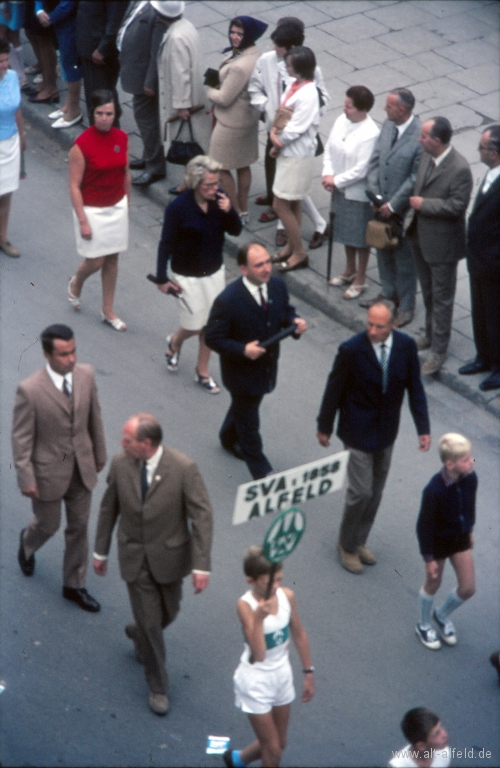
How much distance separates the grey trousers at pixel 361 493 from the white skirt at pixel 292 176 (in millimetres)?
3530

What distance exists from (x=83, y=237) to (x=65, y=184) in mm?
2693

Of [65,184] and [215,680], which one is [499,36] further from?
[215,680]

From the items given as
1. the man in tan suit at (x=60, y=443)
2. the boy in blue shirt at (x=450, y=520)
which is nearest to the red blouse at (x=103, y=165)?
the man in tan suit at (x=60, y=443)

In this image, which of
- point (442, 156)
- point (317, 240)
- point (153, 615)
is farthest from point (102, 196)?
point (153, 615)

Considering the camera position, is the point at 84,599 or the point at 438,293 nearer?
the point at 84,599

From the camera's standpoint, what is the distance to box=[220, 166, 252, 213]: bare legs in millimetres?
11023

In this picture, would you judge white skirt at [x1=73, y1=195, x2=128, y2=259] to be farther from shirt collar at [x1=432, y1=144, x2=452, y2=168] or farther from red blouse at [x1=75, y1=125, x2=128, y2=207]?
shirt collar at [x1=432, y1=144, x2=452, y2=168]

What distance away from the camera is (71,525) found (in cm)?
707

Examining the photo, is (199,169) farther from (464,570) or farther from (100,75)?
(100,75)

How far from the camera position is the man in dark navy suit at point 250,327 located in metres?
7.69

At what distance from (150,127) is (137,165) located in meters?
0.53

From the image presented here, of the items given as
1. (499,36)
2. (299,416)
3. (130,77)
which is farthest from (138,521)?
(499,36)

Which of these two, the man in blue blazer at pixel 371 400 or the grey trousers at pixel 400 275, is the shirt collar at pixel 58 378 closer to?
the man in blue blazer at pixel 371 400

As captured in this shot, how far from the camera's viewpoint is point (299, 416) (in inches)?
358
